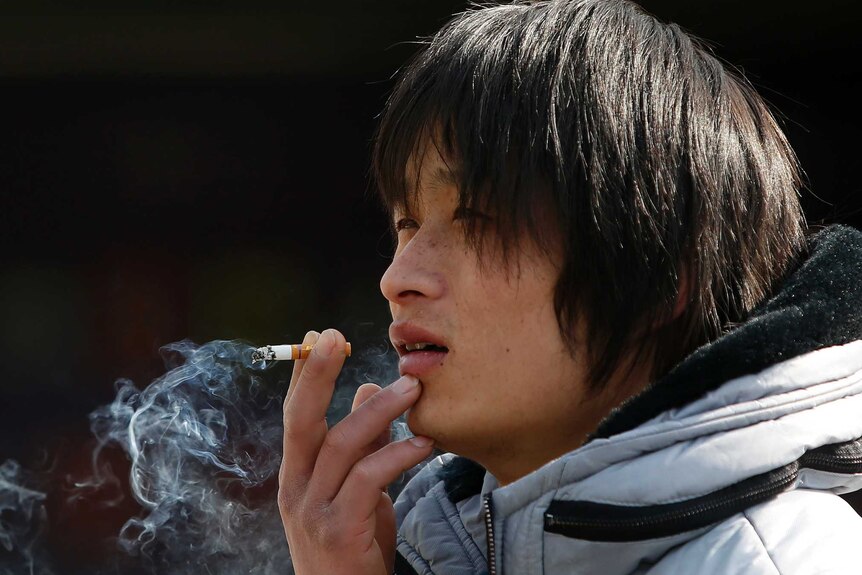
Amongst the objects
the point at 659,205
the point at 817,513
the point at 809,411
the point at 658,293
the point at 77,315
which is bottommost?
the point at 77,315

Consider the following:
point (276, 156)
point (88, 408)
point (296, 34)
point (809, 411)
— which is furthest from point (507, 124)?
point (88, 408)

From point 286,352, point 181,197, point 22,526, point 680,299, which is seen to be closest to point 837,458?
point 680,299

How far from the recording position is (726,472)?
125 cm

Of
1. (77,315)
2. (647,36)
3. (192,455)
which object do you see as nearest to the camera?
(647,36)

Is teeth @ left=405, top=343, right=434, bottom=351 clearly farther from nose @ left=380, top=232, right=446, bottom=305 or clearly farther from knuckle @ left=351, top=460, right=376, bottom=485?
knuckle @ left=351, top=460, right=376, bottom=485

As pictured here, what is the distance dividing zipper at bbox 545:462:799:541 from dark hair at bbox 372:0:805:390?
28 cm

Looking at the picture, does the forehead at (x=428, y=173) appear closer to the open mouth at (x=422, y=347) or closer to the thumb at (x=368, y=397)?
the open mouth at (x=422, y=347)

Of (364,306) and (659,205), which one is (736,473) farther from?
(364,306)

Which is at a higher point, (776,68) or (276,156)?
(776,68)

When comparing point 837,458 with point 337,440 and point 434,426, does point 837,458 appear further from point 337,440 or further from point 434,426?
point 337,440

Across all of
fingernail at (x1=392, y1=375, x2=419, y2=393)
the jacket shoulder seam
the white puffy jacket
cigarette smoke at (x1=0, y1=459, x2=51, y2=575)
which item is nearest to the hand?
fingernail at (x1=392, y1=375, x2=419, y2=393)

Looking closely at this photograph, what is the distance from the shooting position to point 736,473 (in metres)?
1.25

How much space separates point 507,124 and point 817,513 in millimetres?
721

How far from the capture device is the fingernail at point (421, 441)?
160 cm
